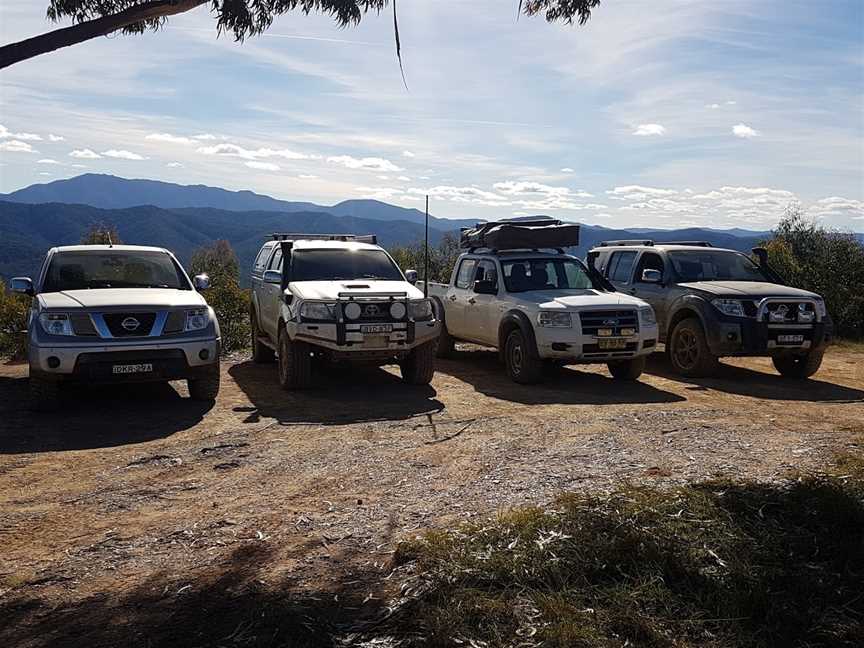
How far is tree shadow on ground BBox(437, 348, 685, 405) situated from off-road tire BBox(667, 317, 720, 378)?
989 mm

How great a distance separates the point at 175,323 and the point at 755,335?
7.49m

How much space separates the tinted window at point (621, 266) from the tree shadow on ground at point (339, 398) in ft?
14.2

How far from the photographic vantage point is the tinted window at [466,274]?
41.4 ft

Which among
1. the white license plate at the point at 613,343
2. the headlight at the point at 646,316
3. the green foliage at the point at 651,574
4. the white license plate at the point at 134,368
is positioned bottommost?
the green foliage at the point at 651,574

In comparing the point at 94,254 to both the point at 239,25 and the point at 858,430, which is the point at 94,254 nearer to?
the point at 239,25

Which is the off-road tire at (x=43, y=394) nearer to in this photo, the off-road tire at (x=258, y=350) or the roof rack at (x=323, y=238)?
the off-road tire at (x=258, y=350)

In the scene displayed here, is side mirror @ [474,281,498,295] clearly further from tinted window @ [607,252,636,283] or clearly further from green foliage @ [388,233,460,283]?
green foliage @ [388,233,460,283]

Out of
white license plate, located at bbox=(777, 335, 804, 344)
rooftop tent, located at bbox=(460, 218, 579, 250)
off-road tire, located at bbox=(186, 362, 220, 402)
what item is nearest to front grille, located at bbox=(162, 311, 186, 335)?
off-road tire, located at bbox=(186, 362, 220, 402)

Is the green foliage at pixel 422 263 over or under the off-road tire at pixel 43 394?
over

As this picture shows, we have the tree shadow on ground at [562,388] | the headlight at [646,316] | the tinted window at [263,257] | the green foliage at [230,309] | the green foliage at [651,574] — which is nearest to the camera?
the green foliage at [651,574]

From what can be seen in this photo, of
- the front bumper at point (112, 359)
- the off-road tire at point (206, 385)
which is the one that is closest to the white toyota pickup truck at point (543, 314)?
the off-road tire at point (206, 385)

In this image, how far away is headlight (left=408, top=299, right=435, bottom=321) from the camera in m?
9.93

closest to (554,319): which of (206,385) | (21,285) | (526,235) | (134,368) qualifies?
(526,235)

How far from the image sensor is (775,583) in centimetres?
389
